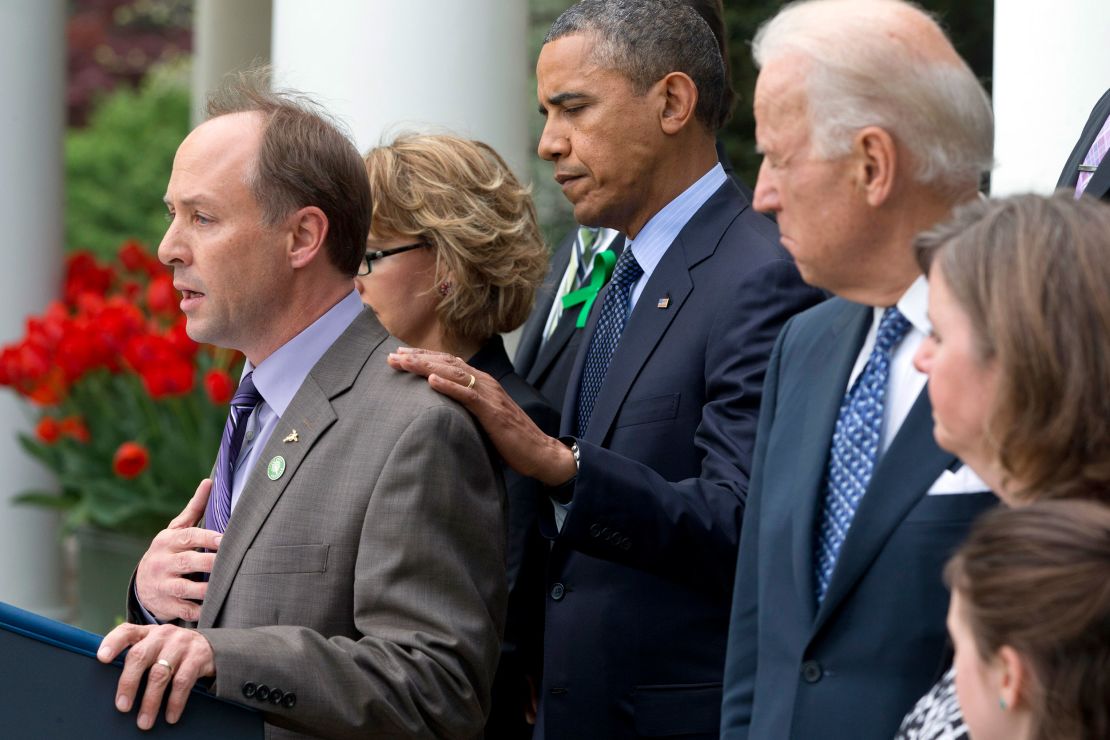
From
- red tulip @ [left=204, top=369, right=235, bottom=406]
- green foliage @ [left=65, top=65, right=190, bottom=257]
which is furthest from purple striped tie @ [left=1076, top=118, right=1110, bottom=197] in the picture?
green foliage @ [left=65, top=65, right=190, bottom=257]

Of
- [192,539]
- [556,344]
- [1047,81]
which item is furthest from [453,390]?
[1047,81]

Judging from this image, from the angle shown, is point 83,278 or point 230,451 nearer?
point 230,451

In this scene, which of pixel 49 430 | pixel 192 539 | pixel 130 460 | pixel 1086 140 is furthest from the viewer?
pixel 49 430

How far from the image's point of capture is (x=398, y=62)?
4.64 metres

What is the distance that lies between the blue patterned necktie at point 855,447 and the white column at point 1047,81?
1.31 meters

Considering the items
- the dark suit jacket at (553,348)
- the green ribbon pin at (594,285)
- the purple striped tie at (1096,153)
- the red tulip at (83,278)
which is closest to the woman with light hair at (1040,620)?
the purple striped tie at (1096,153)

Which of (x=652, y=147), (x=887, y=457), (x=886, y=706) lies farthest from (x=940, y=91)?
(x=652, y=147)

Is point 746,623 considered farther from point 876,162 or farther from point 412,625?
point 876,162

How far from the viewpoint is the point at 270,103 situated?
3.02 m

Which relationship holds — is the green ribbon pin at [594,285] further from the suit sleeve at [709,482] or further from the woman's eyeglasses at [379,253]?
the suit sleeve at [709,482]

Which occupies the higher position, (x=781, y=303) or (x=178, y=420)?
(x=781, y=303)

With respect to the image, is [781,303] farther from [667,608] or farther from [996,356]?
[996,356]

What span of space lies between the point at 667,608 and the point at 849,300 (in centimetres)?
97

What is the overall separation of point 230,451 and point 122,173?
54.8 ft
